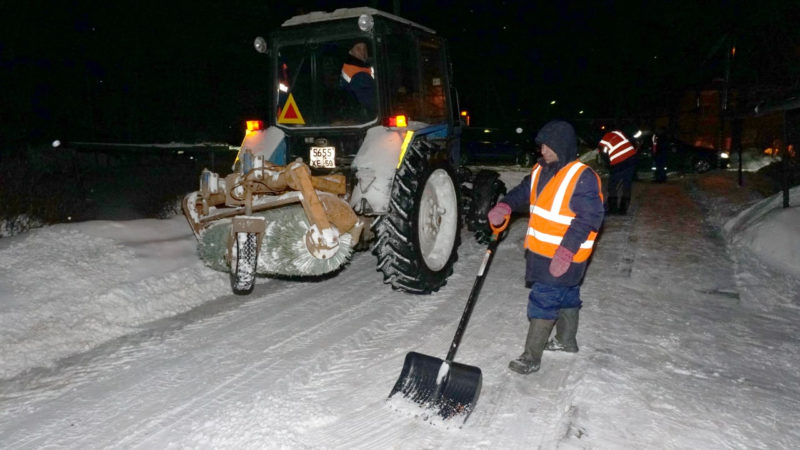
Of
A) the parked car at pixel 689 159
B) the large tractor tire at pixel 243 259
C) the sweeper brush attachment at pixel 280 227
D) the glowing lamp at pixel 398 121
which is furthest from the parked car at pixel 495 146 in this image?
the large tractor tire at pixel 243 259

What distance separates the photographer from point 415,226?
5.11m

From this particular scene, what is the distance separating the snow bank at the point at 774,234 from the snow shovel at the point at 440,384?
4.73 metres

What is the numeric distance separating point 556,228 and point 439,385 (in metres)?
1.27

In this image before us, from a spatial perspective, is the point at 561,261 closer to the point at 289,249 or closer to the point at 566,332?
the point at 566,332

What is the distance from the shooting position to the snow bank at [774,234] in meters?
6.41

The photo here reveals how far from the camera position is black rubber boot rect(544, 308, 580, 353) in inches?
160

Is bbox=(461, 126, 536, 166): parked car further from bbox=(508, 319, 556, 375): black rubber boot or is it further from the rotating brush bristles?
bbox=(508, 319, 556, 375): black rubber boot

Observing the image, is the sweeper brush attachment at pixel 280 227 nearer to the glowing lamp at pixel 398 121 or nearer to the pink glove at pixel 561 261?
the glowing lamp at pixel 398 121

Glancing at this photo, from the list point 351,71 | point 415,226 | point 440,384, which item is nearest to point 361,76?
point 351,71

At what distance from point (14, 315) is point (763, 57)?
46.7 feet

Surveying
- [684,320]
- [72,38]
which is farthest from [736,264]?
[72,38]

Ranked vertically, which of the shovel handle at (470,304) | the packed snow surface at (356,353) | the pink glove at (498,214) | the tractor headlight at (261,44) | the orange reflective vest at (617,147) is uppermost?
the tractor headlight at (261,44)

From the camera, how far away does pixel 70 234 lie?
6113 mm

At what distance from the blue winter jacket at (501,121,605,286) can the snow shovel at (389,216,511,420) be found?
785 millimetres
